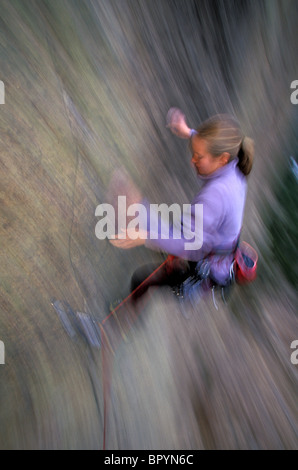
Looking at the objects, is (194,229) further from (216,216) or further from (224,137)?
(224,137)

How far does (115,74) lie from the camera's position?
2.26 m

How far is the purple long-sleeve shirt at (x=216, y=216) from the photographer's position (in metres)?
1.27

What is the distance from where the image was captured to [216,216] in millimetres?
1277

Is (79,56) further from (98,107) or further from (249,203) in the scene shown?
(249,203)

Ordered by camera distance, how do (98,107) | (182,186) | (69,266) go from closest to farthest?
(69,266) < (98,107) < (182,186)

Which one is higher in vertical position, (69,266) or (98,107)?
(98,107)

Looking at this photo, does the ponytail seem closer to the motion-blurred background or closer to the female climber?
the female climber

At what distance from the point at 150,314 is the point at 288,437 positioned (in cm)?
89

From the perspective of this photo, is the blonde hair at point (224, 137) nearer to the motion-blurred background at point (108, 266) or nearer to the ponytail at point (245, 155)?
the ponytail at point (245, 155)

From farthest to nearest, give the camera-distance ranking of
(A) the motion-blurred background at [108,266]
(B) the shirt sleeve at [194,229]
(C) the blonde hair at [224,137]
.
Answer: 1. (A) the motion-blurred background at [108,266]
2. (C) the blonde hair at [224,137]
3. (B) the shirt sleeve at [194,229]

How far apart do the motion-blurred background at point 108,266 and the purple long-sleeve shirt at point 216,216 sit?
0.72 meters

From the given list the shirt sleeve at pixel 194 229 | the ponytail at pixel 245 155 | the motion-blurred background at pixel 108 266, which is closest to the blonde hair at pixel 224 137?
the ponytail at pixel 245 155

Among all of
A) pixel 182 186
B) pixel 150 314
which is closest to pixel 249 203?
pixel 182 186
